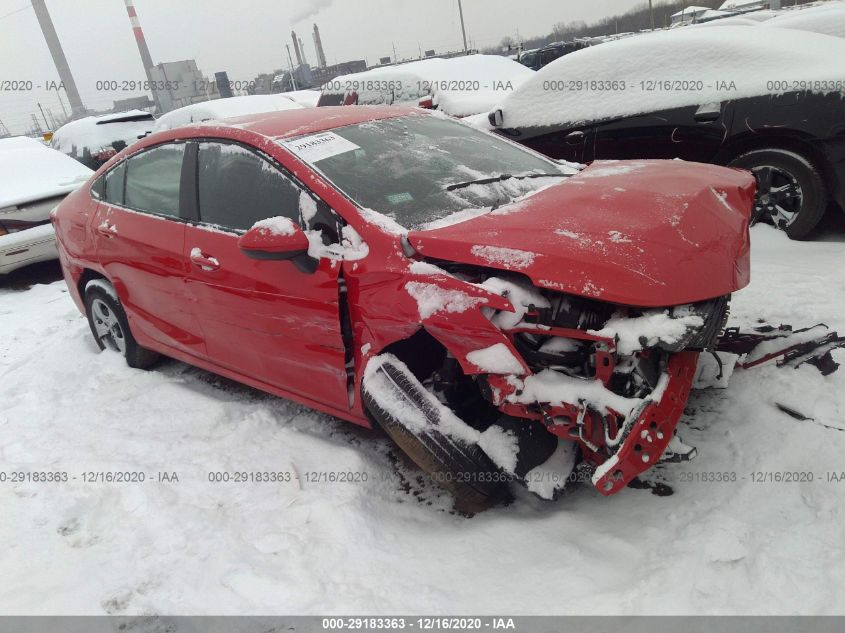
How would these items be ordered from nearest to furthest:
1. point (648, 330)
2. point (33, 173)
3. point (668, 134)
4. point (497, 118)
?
1. point (648, 330)
2. point (668, 134)
3. point (497, 118)
4. point (33, 173)

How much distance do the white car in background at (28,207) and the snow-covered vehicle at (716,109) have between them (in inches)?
195

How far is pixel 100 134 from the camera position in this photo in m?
11.8

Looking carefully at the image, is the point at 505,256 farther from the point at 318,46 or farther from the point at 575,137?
the point at 318,46

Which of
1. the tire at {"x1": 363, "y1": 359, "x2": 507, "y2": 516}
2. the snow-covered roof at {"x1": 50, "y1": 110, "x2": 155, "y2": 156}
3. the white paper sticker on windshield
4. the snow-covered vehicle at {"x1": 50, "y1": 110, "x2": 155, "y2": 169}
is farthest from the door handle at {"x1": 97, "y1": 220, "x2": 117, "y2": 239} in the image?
the snow-covered roof at {"x1": 50, "y1": 110, "x2": 155, "y2": 156}

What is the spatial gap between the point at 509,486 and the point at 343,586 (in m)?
0.84

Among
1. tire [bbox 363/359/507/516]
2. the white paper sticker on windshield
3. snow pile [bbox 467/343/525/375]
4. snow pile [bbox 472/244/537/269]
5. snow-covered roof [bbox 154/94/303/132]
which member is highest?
snow-covered roof [bbox 154/94/303/132]

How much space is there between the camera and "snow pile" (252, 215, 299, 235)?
93.0 inches

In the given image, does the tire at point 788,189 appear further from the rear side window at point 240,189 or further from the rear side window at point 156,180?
the rear side window at point 156,180

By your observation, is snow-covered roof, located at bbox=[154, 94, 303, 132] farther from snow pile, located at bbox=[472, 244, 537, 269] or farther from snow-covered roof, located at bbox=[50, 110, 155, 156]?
snow pile, located at bbox=[472, 244, 537, 269]

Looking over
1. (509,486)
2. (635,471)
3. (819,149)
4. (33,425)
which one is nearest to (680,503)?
(635,471)

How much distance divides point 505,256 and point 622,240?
1.37 feet

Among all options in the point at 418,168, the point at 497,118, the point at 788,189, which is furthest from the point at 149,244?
the point at 788,189

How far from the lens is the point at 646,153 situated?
4.67 meters
